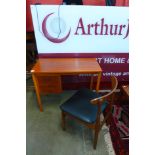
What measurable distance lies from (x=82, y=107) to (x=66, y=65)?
65 centimetres

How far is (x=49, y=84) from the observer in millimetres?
2299

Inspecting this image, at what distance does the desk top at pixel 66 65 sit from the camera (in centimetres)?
176

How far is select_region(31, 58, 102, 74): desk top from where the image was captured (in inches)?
69.4

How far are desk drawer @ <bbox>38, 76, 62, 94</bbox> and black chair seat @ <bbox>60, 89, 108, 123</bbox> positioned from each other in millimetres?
704

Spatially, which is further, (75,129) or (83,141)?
(75,129)

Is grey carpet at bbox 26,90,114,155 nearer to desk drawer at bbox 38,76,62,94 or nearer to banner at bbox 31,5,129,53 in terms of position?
desk drawer at bbox 38,76,62,94

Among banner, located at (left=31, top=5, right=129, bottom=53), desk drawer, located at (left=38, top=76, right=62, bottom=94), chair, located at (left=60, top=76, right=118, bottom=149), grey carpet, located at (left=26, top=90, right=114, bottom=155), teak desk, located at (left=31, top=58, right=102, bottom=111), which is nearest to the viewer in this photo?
chair, located at (left=60, top=76, right=118, bottom=149)

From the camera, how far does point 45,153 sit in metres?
1.50

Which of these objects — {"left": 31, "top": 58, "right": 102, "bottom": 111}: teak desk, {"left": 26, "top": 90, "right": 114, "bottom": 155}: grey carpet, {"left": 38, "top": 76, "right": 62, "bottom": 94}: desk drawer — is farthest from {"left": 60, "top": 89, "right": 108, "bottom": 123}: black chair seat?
{"left": 38, "top": 76, "right": 62, "bottom": 94}: desk drawer
